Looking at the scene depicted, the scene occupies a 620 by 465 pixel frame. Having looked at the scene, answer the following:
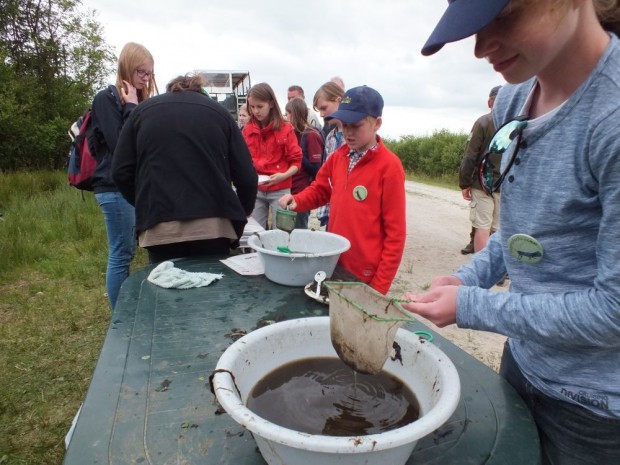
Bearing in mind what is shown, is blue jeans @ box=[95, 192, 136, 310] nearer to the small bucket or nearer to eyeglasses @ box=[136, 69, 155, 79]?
eyeglasses @ box=[136, 69, 155, 79]

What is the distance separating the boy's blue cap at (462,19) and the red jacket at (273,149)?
3394 mm

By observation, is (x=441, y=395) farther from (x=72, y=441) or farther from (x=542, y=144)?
(x=72, y=441)

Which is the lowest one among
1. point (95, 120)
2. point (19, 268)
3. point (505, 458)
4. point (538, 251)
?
point (19, 268)

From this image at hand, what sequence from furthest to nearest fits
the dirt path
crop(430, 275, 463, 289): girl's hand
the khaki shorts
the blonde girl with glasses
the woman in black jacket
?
the khaki shorts → the dirt path → the blonde girl with glasses → the woman in black jacket → crop(430, 275, 463, 289): girl's hand

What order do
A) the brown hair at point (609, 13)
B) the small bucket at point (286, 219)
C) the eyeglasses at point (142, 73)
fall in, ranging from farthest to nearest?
the eyeglasses at point (142, 73), the small bucket at point (286, 219), the brown hair at point (609, 13)

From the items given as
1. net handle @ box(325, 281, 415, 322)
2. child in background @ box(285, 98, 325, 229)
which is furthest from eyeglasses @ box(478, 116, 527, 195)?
child in background @ box(285, 98, 325, 229)

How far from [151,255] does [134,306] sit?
0.78 metres

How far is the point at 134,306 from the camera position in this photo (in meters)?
1.66

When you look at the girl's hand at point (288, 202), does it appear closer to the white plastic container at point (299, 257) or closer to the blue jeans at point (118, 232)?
the white plastic container at point (299, 257)

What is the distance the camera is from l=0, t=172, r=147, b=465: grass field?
2.26 m

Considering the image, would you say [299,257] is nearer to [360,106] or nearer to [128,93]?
[360,106]

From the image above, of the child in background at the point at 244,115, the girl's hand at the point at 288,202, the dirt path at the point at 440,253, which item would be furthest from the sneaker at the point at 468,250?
the girl's hand at the point at 288,202

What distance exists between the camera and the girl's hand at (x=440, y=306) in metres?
0.94

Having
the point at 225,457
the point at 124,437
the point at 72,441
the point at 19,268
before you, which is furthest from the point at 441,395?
the point at 19,268
